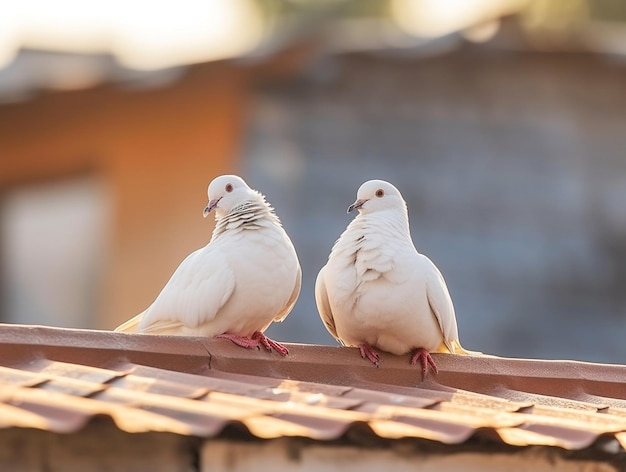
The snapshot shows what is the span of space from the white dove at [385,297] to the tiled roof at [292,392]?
106mm

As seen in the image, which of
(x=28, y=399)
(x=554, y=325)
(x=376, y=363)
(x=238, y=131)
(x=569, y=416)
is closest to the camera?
(x=28, y=399)

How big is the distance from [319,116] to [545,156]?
2.39 meters

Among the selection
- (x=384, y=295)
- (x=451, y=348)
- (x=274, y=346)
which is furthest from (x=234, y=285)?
(x=451, y=348)

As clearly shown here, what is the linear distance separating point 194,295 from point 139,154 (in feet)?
23.3

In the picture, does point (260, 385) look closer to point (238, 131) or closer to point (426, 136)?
point (238, 131)

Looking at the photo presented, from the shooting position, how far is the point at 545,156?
1271 centimetres

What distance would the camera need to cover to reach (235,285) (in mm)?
5508

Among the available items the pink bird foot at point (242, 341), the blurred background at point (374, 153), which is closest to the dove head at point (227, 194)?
the pink bird foot at point (242, 341)

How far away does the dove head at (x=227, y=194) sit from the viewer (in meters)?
5.98

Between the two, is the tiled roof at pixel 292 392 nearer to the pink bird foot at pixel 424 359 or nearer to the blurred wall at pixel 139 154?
the pink bird foot at pixel 424 359

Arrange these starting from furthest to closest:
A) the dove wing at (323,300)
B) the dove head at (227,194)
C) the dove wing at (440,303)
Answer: the dove head at (227,194) → the dove wing at (323,300) → the dove wing at (440,303)

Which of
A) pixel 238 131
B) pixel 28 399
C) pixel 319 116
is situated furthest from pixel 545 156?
pixel 28 399

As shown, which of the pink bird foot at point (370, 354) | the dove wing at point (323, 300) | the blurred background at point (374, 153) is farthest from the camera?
the blurred background at point (374, 153)

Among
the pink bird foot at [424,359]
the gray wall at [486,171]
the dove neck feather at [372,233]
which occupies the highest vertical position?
the gray wall at [486,171]
